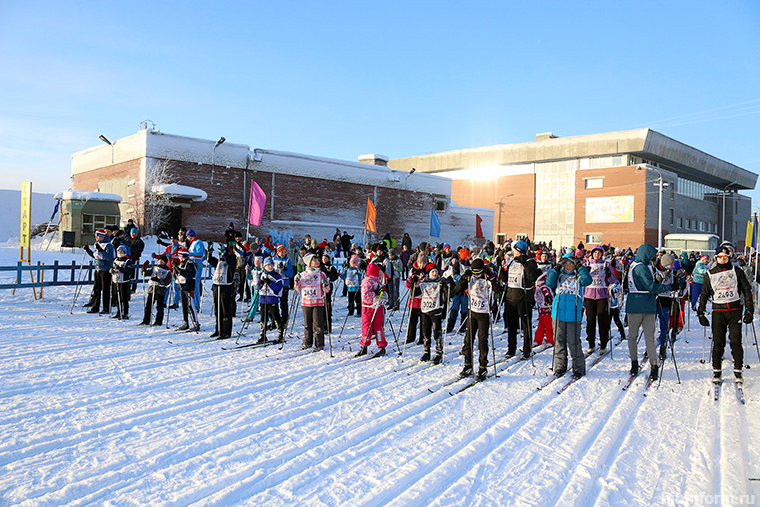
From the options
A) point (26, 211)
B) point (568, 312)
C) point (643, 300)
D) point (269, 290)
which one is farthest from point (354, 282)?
point (26, 211)

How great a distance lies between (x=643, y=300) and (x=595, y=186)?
150ft

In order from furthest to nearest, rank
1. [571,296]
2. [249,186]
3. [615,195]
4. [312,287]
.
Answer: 1. [615,195]
2. [249,186]
3. [312,287]
4. [571,296]

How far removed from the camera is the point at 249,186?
29.2 meters

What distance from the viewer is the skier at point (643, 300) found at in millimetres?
6466

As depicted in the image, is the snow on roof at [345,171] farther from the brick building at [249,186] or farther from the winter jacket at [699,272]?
the winter jacket at [699,272]

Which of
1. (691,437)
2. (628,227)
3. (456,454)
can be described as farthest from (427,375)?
(628,227)

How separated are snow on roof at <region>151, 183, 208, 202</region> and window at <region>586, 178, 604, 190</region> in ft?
124

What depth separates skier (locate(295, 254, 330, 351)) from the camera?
8.00m

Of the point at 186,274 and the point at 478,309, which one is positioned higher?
the point at 186,274

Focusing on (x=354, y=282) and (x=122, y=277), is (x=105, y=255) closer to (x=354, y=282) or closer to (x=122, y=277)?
(x=122, y=277)

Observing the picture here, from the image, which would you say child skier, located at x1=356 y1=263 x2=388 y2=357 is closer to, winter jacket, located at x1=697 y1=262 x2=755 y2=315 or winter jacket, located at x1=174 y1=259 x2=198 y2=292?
winter jacket, located at x1=174 y1=259 x2=198 y2=292

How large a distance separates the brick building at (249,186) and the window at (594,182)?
18.6 metres

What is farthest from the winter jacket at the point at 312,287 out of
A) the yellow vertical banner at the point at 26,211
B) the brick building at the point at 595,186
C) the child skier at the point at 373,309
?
the brick building at the point at 595,186

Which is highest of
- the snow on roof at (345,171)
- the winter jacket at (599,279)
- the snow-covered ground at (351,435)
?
→ the snow on roof at (345,171)
